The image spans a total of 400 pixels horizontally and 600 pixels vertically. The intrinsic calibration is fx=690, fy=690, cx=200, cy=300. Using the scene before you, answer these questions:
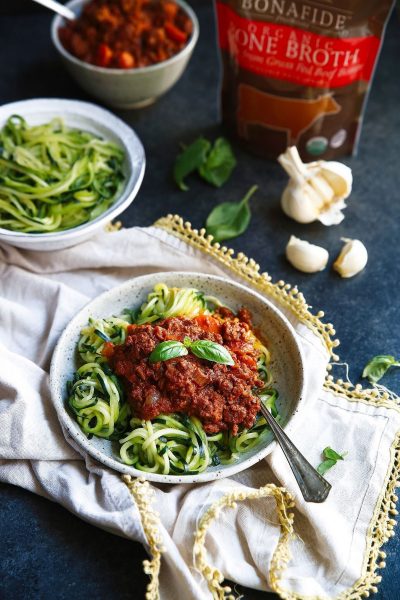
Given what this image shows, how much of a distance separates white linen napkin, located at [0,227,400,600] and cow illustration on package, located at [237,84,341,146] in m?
1.02

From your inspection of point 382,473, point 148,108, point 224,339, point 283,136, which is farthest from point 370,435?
point 148,108

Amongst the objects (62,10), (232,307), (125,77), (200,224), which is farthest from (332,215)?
(62,10)

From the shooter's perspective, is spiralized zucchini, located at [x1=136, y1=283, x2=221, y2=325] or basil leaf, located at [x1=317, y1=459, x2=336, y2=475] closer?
basil leaf, located at [x1=317, y1=459, x2=336, y2=475]

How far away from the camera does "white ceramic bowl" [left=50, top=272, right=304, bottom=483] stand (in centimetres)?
245

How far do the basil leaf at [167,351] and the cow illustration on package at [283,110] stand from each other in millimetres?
1527

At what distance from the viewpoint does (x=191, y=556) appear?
2.31 meters

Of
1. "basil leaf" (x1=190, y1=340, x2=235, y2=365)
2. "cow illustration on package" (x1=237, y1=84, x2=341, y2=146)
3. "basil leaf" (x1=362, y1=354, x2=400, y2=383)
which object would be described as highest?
"cow illustration on package" (x1=237, y1=84, x2=341, y2=146)

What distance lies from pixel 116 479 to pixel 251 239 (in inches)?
56.6

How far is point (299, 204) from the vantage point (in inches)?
130

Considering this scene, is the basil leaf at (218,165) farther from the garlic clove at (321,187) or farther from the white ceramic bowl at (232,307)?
the white ceramic bowl at (232,307)

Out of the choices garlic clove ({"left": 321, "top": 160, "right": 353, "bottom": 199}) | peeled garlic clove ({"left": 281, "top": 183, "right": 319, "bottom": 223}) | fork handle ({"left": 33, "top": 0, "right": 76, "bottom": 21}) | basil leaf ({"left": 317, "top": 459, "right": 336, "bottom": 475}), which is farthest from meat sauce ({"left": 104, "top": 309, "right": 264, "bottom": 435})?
fork handle ({"left": 33, "top": 0, "right": 76, "bottom": 21})

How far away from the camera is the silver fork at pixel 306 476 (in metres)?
2.36

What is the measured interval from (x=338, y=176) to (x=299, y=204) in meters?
0.22

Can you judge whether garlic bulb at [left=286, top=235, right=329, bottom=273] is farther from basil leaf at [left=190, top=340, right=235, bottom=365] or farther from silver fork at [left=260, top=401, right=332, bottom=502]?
silver fork at [left=260, top=401, right=332, bottom=502]
